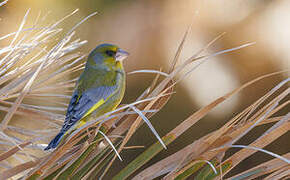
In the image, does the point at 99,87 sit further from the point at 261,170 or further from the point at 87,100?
the point at 261,170

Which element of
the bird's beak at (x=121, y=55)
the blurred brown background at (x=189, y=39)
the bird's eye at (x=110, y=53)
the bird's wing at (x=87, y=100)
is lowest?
the blurred brown background at (x=189, y=39)

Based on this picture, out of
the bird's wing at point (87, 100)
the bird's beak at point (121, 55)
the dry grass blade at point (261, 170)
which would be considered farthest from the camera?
the bird's beak at point (121, 55)

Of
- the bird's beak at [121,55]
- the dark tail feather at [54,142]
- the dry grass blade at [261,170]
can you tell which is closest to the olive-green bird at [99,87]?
the bird's beak at [121,55]

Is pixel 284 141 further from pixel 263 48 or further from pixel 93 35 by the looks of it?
pixel 93 35

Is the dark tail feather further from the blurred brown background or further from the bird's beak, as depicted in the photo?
the blurred brown background

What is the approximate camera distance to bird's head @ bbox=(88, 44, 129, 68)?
8.63ft

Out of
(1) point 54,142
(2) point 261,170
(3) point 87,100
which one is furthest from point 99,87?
(2) point 261,170

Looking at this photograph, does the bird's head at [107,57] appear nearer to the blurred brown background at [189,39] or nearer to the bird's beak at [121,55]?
the bird's beak at [121,55]

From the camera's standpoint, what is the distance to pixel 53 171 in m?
1.32

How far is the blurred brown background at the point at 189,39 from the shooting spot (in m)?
4.34

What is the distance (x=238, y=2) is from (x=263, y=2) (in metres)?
0.26

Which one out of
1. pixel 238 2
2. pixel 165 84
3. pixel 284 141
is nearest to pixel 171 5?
pixel 238 2

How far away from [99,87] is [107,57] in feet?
0.84

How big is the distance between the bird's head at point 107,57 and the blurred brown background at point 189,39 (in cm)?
151
